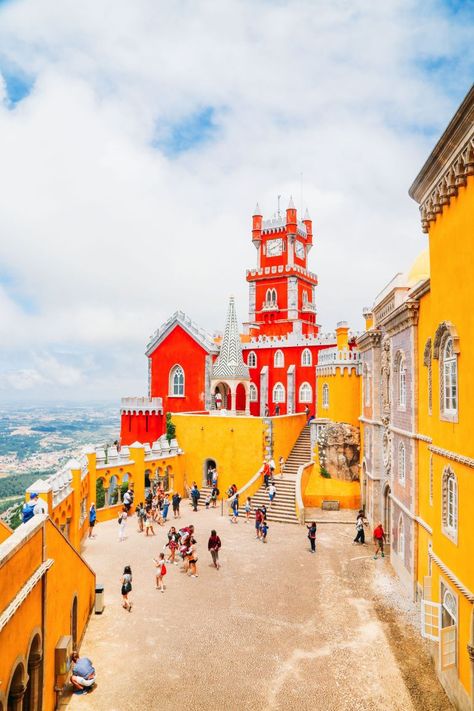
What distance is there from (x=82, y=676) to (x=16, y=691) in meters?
3.03

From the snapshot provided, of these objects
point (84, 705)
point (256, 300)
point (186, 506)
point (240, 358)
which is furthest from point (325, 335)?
point (84, 705)

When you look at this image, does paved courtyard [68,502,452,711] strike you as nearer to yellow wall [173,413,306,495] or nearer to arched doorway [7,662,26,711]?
arched doorway [7,662,26,711]

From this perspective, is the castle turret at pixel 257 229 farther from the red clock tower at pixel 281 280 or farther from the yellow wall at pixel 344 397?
the yellow wall at pixel 344 397

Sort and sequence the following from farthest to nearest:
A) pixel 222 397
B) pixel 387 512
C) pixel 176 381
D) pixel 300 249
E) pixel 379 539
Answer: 1. pixel 300 249
2. pixel 176 381
3. pixel 222 397
4. pixel 387 512
5. pixel 379 539

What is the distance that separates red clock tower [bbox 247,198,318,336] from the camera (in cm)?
4425

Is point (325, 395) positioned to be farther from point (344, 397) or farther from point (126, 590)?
point (126, 590)

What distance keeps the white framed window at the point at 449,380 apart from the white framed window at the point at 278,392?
26744mm

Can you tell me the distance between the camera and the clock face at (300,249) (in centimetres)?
4634

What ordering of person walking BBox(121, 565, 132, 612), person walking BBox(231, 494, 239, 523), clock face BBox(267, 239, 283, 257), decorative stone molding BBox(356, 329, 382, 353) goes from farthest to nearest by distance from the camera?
clock face BBox(267, 239, 283, 257) → person walking BBox(231, 494, 239, 523) → decorative stone molding BBox(356, 329, 382, 353) → person walking BBox(121, 565, 132, 612)

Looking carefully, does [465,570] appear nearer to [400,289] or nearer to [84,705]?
[84,705]

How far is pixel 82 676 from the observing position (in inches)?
438

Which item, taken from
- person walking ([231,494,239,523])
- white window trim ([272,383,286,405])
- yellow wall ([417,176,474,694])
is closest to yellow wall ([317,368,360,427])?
white window trim ([272,383,286,405])

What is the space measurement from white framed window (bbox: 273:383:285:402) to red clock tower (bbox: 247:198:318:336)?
19.8ft

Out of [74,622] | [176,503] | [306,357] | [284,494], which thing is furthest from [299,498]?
[74,622]
